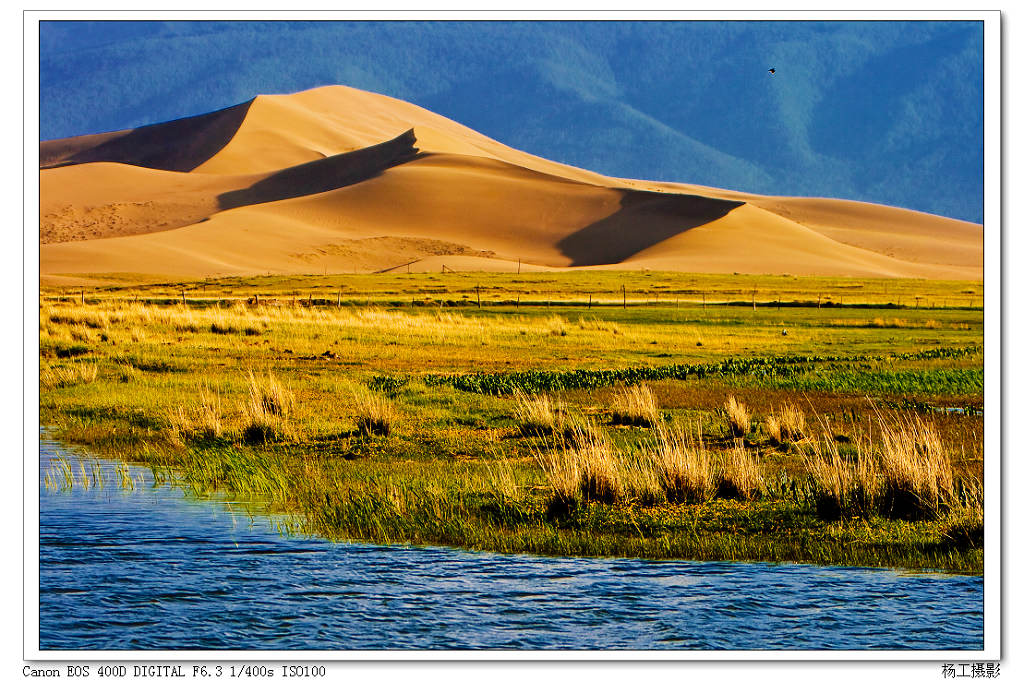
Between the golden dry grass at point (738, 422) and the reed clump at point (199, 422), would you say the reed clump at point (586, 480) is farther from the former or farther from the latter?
the reed clump at point (199, 422)

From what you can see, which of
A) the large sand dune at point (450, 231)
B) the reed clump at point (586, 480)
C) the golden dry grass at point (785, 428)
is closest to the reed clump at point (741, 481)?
the reed clump at point (586, 480)

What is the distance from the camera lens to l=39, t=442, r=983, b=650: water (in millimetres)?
9648

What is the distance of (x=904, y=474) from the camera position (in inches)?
517

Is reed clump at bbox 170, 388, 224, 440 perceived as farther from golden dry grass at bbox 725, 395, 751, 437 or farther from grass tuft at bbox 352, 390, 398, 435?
golden dry grass at bbox 725, 395, 751, 437

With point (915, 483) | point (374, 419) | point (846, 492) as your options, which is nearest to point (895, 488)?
point (915, 483)

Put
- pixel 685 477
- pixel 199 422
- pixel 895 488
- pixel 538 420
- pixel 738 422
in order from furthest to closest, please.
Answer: pixel 199 422 → pixel 738 422 → pixel 538 420 → pixel 685 477 → pixel 895 488

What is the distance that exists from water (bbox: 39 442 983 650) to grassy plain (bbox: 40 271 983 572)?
736mm

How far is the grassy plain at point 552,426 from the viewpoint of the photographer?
12.8 m

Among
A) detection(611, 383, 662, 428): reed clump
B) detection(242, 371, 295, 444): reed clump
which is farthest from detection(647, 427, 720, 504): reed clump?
detection(242, 371, 295, 444): reed clump

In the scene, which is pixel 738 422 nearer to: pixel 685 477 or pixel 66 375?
pixel 685 477

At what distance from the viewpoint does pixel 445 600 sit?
1041 cm

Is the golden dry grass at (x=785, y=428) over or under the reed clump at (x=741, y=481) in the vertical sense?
over

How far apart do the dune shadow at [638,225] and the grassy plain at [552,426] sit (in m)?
113

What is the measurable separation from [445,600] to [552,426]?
724cm
